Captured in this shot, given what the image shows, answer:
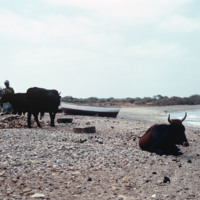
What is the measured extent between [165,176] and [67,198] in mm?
2782

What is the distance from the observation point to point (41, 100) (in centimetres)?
1825

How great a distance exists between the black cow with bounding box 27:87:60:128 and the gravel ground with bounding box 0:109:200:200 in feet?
17.2

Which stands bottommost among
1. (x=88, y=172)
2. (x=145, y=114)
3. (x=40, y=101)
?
(x=88, y=172)

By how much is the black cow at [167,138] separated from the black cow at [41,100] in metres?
7.25

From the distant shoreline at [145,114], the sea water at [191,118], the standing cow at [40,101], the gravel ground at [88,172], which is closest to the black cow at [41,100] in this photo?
the standing cow at [40,101]

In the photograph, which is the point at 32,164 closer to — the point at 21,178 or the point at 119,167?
the point at 21,178

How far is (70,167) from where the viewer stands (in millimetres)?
9070

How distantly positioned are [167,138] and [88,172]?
174 inches

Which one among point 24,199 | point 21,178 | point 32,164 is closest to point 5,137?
point 32,164

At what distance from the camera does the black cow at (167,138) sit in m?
12.3

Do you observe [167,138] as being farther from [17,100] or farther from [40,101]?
[17,100]

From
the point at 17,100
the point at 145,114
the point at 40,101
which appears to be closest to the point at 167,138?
the point at 40,101

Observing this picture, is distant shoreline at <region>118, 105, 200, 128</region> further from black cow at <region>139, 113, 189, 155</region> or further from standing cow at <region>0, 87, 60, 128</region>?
black cow at <region>139, 113, 189, 155</region>

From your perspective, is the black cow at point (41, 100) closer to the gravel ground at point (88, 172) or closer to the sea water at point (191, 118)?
the gravel ground at point (88, 172)
